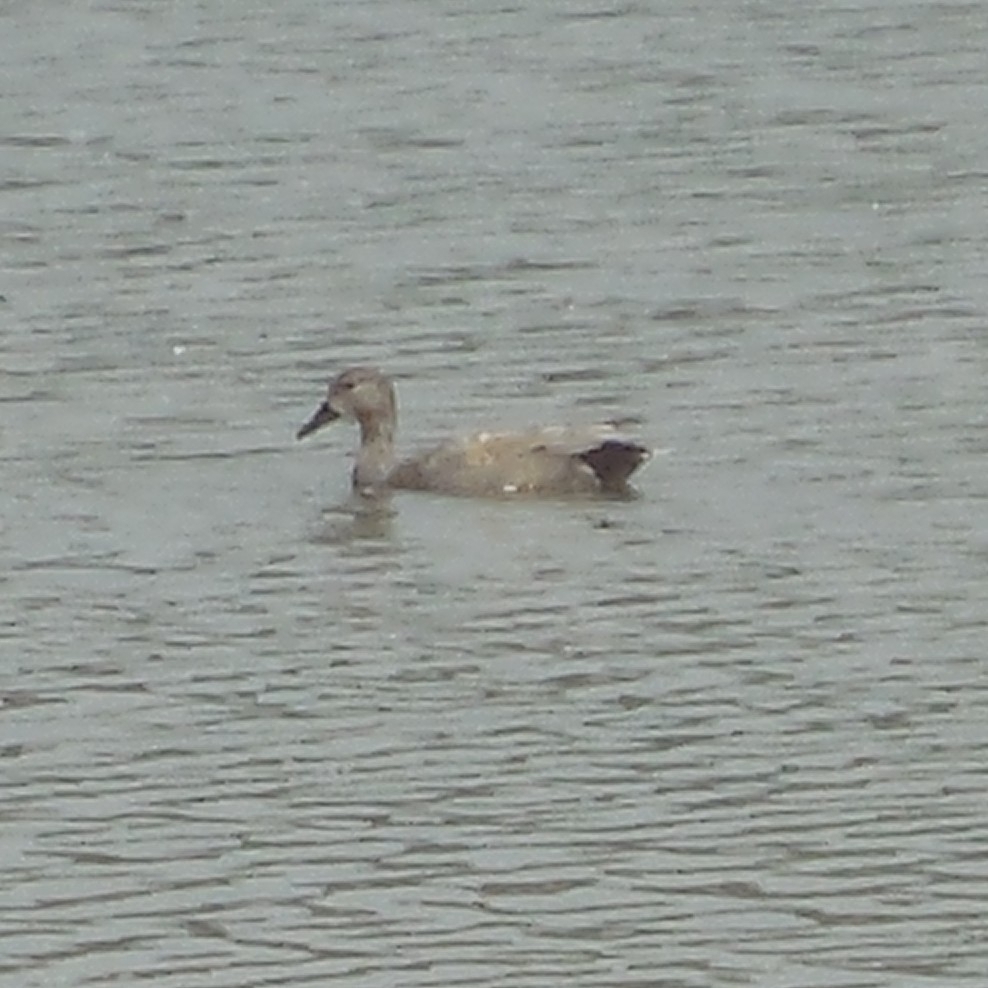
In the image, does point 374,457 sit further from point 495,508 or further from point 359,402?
point 495,508

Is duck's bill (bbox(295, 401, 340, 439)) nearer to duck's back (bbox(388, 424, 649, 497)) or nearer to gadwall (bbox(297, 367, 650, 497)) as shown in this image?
gadwall (bbox(297, 367, 650, 497))

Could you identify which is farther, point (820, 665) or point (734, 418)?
point (734, 418)

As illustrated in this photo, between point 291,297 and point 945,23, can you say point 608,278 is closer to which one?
point 291,297

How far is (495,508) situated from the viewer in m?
15.8

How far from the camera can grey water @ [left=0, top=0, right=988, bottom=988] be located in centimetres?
1078

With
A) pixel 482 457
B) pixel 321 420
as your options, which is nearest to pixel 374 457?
pixel 321 420

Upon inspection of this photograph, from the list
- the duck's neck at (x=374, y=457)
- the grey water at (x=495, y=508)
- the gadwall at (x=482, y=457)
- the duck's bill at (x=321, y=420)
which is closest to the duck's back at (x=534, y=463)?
the gadwall at (x=482, y=457)

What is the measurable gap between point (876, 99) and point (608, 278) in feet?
14.4

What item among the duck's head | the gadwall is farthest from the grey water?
the duck's head

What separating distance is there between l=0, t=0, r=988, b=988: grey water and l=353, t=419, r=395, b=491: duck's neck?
0.42ft

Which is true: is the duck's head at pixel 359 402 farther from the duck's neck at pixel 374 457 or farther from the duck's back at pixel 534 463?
the duck's back at pixel 534 463

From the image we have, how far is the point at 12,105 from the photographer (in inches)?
911

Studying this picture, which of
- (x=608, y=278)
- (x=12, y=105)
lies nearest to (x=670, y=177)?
(x=608, y=278)

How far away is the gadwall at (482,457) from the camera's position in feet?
51.4
